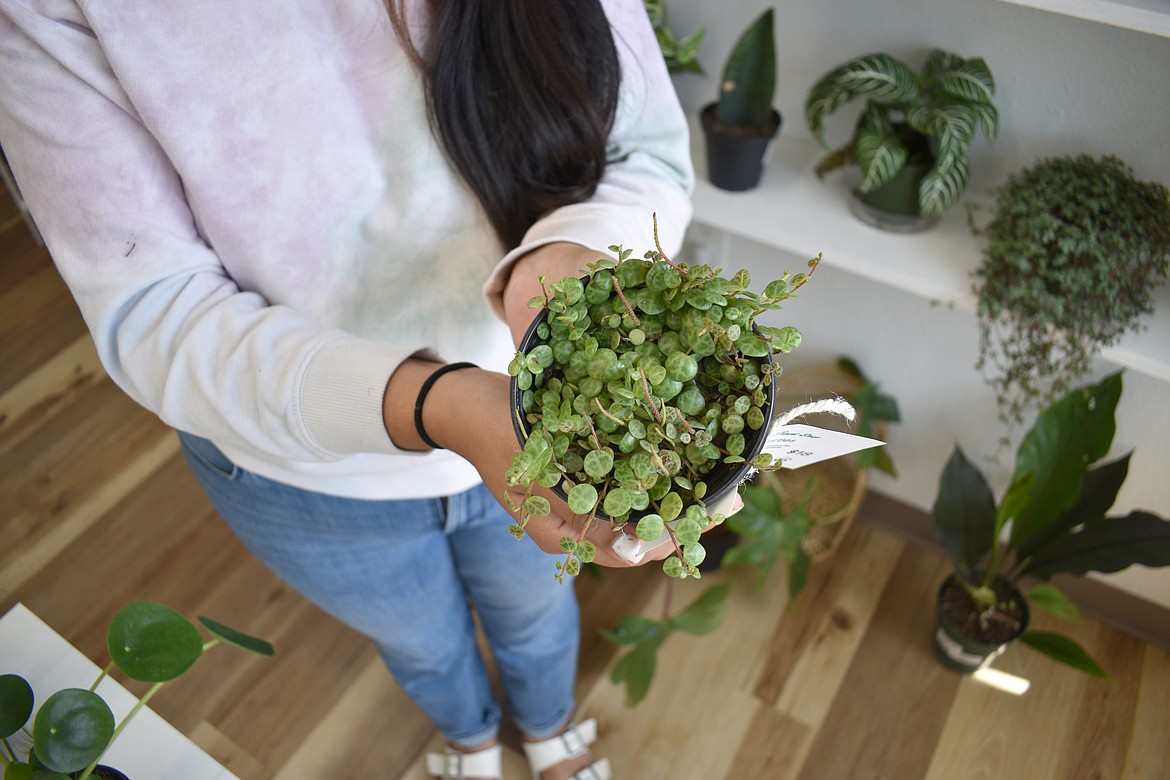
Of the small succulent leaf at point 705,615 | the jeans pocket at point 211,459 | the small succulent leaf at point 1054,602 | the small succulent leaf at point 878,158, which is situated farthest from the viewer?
the small succulent leaf at point 705,615

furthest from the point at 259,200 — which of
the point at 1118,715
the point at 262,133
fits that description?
the point at 1118,715

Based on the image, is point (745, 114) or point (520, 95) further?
point (745, 114)

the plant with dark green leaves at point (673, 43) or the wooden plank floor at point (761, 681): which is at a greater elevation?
the plant with dark green leaves at point (673, 43)

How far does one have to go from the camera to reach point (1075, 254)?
0.97 m

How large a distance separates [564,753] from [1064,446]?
0.94 m

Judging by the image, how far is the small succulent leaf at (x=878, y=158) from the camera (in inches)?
41.6

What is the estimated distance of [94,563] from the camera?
63 cm

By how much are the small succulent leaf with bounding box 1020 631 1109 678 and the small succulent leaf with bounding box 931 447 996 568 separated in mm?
145

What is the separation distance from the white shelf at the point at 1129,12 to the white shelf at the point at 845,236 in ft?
1.24

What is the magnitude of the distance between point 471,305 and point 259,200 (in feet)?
0.70

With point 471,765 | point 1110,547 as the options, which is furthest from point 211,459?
point 1110,547

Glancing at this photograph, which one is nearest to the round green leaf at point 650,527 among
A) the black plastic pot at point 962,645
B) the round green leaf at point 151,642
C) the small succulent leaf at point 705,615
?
the round green leaf at point 151,642

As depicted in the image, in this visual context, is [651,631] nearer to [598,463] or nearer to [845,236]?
[845,236]

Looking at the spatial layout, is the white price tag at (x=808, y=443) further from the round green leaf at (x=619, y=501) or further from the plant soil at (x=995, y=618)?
the plant soil at (x=995, y=618)
